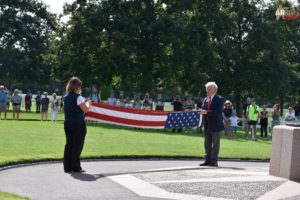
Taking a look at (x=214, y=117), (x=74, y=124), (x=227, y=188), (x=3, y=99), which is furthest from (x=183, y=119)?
(x=227, y=188)

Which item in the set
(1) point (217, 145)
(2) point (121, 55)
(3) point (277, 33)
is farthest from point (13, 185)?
(3) point (277, 33)

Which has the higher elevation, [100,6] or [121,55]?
[100,6]

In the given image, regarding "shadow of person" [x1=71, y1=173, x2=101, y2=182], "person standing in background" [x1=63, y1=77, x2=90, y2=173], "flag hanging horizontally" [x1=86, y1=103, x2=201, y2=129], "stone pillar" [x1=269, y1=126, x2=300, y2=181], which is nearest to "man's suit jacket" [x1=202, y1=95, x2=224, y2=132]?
"stone pillar" [x1=269, y1=126, x2=300, y2=181]

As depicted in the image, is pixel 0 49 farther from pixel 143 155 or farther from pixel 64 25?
pixel 143 155

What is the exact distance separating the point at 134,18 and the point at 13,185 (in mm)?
35274

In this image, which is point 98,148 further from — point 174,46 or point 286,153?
point 174,46

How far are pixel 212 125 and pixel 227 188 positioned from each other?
163 inches

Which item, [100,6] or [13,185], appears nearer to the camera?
[13,185]

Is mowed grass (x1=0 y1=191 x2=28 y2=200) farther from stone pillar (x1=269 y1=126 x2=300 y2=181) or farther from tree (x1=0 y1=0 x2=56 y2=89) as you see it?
tree (x1=0 y1=0 x2=56 y2=89)

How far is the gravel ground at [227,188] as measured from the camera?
10.2 m

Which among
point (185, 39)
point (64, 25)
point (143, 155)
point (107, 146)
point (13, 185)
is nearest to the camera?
point (13, 185)

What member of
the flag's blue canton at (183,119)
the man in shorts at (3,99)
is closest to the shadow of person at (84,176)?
the flag's blue canton at (183,119)

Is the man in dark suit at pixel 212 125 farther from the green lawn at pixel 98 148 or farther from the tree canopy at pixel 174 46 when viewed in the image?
the tree canopy at pixel 174 46

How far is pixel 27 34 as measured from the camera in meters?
66.3
